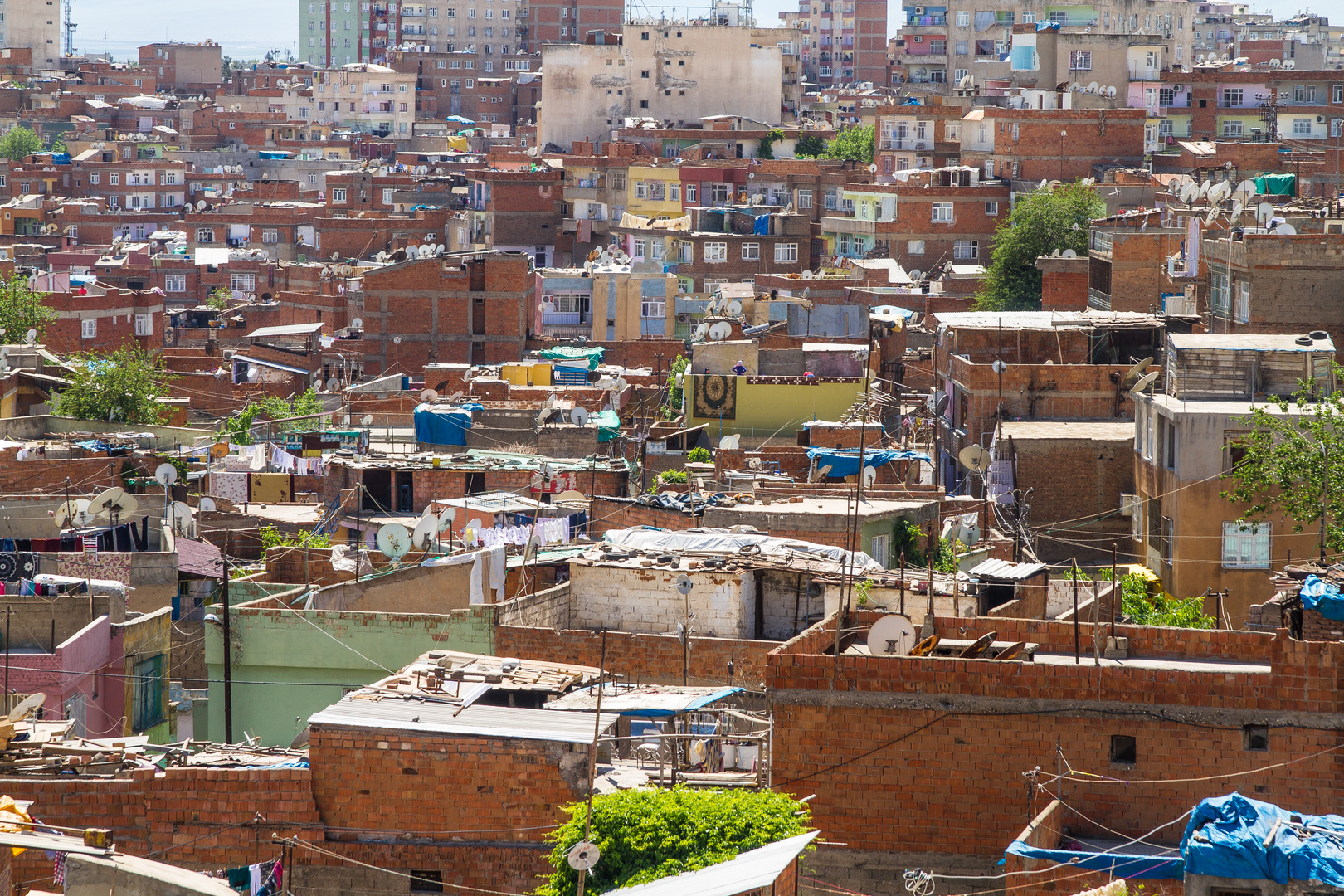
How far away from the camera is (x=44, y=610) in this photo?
1952cm

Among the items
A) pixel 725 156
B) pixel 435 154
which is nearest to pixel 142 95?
pixel 435 154

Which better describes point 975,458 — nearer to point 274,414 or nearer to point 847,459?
point 847,459

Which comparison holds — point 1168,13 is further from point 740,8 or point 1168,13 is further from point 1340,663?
point 1340,663

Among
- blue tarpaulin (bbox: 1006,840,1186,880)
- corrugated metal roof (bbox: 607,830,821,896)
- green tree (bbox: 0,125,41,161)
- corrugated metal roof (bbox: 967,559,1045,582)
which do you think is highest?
green tree (bbox: 0,125,41,161)

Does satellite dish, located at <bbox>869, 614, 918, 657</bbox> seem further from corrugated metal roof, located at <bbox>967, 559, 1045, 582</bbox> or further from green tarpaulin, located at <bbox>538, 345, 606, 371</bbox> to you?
green tarpaulin, located at <bbox>538, 345, 606, 371</bbox>

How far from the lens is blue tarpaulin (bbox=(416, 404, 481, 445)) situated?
32125 mm

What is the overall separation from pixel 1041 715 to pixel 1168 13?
8084 cm

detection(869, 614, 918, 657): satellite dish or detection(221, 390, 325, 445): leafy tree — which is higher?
detection(869, 614, 918, 657): satellite dish

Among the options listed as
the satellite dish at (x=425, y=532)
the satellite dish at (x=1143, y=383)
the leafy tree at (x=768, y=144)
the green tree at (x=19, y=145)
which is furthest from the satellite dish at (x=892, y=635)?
the green tree at (x=19, y=145)

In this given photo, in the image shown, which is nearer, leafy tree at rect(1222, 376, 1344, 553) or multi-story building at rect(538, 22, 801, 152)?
leafy tree at rect(1222, 376, 1344, 553)

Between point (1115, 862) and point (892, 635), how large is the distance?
8.86 ft

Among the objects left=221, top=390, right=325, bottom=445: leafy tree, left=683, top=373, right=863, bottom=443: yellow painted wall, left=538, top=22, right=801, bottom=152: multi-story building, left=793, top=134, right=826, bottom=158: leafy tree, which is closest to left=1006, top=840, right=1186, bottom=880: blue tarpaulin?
left=683, top=373, right=863, bottom=443: yellow painted wall

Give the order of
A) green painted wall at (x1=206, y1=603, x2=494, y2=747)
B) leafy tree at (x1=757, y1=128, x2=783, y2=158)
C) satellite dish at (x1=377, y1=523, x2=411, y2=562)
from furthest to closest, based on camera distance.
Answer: leafy tree at (x1=757, y1=128, x2=783, y2=158)
satellite dish at (x1=377, y1=523, x2=411, y2=562)
green painted wall at (x1=206, y1=603, x2=494, y2=747)

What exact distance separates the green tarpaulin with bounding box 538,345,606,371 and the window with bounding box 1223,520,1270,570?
2090 cm
